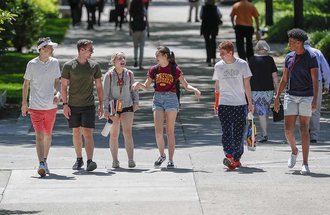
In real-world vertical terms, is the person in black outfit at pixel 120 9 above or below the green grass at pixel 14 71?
above

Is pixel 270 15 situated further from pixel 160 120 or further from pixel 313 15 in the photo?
pixel 160 120

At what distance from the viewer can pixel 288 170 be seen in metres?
13.9

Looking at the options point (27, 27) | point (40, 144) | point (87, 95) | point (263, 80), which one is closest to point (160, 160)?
point (87, 95)

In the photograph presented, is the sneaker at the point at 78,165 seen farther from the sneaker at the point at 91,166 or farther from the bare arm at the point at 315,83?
the bare arm at the point at 315,83

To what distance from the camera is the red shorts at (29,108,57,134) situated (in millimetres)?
13781

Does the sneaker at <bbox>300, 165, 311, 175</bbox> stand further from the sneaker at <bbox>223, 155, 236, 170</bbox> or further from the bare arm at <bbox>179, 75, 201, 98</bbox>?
the bare arm at <bbox>179, 75, 201, 98</bbox>

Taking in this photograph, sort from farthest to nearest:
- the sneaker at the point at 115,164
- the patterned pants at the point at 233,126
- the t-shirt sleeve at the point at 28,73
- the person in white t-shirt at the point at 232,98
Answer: the sneaker at the point at 115,164, the patterned pants at the point at 233,126, the person in white t-shirt at the point at 232,98, the t-shirt sleeve at the point at 28,73

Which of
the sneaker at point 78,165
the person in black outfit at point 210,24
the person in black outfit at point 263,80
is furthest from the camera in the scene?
the person in black outfit at point 210,24

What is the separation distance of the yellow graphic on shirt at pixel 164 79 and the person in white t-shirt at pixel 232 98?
56 centimetres

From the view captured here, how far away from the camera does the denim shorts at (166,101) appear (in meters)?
14.1

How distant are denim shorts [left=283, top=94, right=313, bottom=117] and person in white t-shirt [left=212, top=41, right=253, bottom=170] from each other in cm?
55

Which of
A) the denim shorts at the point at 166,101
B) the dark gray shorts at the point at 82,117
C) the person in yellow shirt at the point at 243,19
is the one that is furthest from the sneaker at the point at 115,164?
the person in yellow shirt at the point at 243,19

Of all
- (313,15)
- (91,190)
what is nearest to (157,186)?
(91,190)

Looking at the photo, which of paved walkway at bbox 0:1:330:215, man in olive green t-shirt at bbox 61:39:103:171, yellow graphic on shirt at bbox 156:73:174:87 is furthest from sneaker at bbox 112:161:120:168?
yellow graphic on shirt at bbox 156:73:174:87
